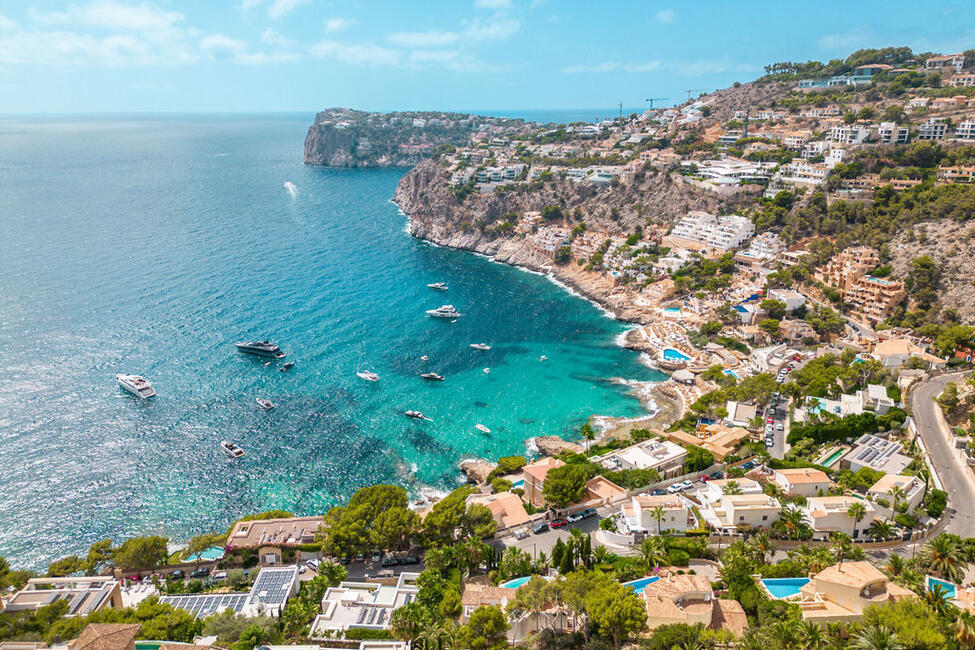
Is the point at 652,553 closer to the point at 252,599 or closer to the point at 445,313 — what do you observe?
the point at 252,599

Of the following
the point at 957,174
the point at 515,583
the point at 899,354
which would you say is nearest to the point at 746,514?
the point at 515,583

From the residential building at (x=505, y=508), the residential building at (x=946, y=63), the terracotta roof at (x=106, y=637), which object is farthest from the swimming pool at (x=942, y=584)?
the residential building at (x=946, y=63)

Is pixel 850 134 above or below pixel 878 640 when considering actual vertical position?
above

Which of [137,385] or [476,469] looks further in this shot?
[137,385]

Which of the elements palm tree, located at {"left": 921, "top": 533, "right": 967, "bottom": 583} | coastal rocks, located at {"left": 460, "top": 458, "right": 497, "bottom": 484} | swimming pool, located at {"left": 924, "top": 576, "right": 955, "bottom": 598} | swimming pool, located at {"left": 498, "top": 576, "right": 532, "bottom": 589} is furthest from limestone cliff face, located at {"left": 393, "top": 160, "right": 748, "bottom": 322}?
swimming pool, located at {"left": 924, "top": 576, "right": 955, "bottom": 598}

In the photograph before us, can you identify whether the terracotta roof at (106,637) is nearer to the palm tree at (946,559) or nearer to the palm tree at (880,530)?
the palm tree at (946,559)

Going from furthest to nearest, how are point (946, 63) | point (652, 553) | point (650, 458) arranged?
point (946, 63)
point (650, 458)
point (652, 553)

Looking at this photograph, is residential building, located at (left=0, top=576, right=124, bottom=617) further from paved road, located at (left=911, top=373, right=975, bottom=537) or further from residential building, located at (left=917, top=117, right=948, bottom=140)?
residential building, located at (left=917, top=117, right=948, bottom=140)
